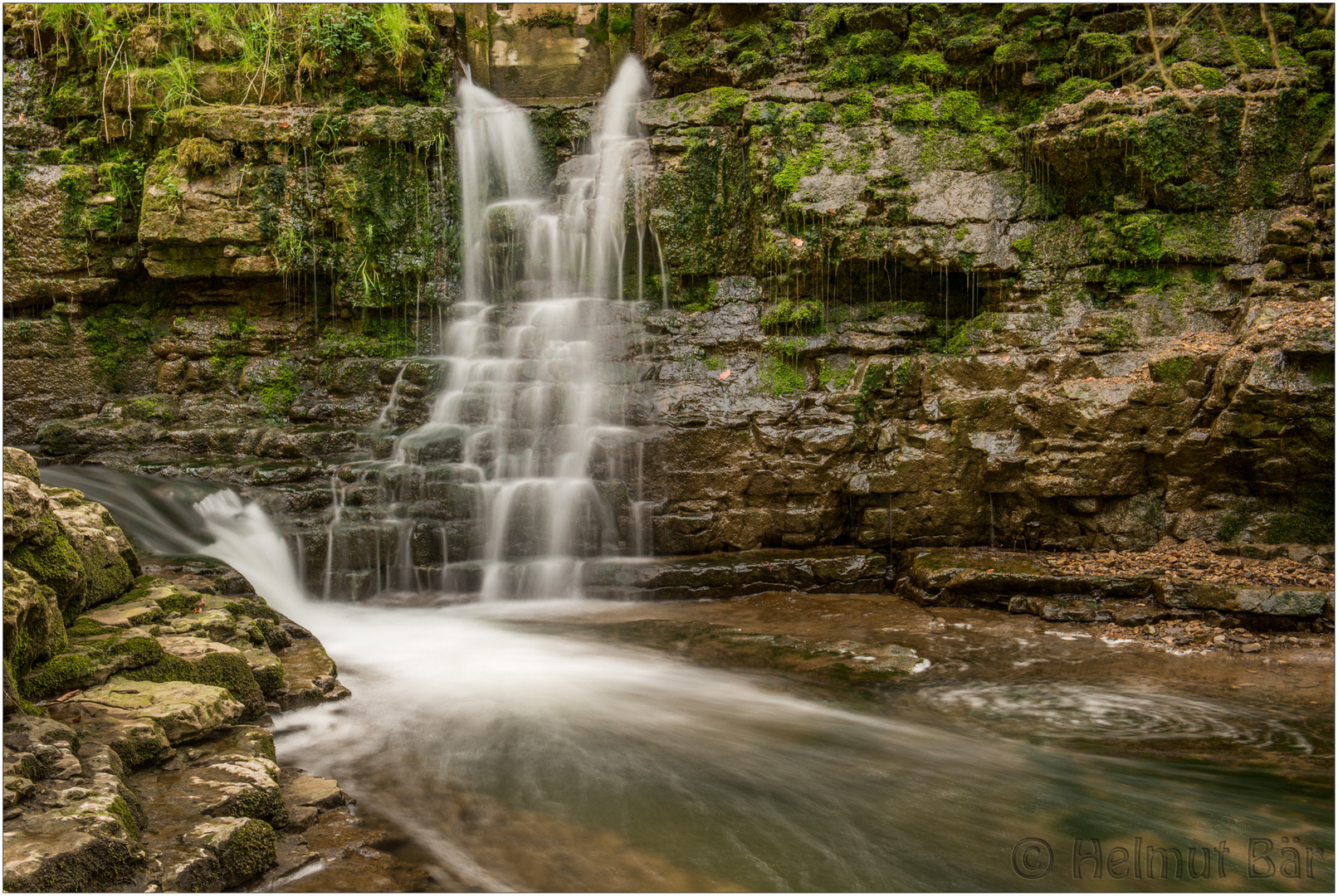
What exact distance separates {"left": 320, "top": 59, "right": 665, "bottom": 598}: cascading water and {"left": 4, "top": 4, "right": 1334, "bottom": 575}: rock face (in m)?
0.18

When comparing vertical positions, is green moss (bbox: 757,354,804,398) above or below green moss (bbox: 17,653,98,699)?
above

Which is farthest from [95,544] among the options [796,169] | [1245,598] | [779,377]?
[1245,598]

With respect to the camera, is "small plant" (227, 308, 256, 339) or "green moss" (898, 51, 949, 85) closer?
"green moss" (898, 51, 949, 85)

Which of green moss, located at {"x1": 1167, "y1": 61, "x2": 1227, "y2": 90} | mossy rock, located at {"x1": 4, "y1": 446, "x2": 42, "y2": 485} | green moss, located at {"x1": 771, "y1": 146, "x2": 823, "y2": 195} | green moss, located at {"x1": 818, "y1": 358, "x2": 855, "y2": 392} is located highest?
green moss, located at {"x1": 1167, "y1": 61, "x2": 1227, "y2": 90}

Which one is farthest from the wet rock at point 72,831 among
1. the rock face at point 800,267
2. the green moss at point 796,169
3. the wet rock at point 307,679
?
the green moss at point 796,169

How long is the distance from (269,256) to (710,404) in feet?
18.4

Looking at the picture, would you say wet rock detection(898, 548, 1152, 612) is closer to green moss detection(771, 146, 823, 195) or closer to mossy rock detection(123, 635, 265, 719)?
green moss detection(771, 146, 823, 195)

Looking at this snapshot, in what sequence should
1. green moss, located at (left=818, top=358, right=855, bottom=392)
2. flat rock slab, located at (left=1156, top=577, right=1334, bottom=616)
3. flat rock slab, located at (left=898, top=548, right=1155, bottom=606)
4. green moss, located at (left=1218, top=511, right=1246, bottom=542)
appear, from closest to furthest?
flat rock slab, located at (left=1156, top=577, right=1334, bottom=616) → flat rock slab, located at (left=898, top=548, right=1155, bottom=606) → green moss, located at (left=1218, top=511, right=1246, bottom=542) → green moss, located at (left=818, top=358, right=855, bottom=392)

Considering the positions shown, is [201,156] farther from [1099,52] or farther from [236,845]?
[1099,52]

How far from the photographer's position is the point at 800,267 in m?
9.33

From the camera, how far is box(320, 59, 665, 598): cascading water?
8031 mm

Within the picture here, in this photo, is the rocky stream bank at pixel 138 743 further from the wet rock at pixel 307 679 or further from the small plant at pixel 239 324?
the small plant at pixel 239 324

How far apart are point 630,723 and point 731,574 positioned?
324 cm

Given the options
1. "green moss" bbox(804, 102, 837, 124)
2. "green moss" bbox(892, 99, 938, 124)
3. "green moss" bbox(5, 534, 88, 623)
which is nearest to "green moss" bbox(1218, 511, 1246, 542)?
"green moss" bbox(892, 99, 938, 124)
